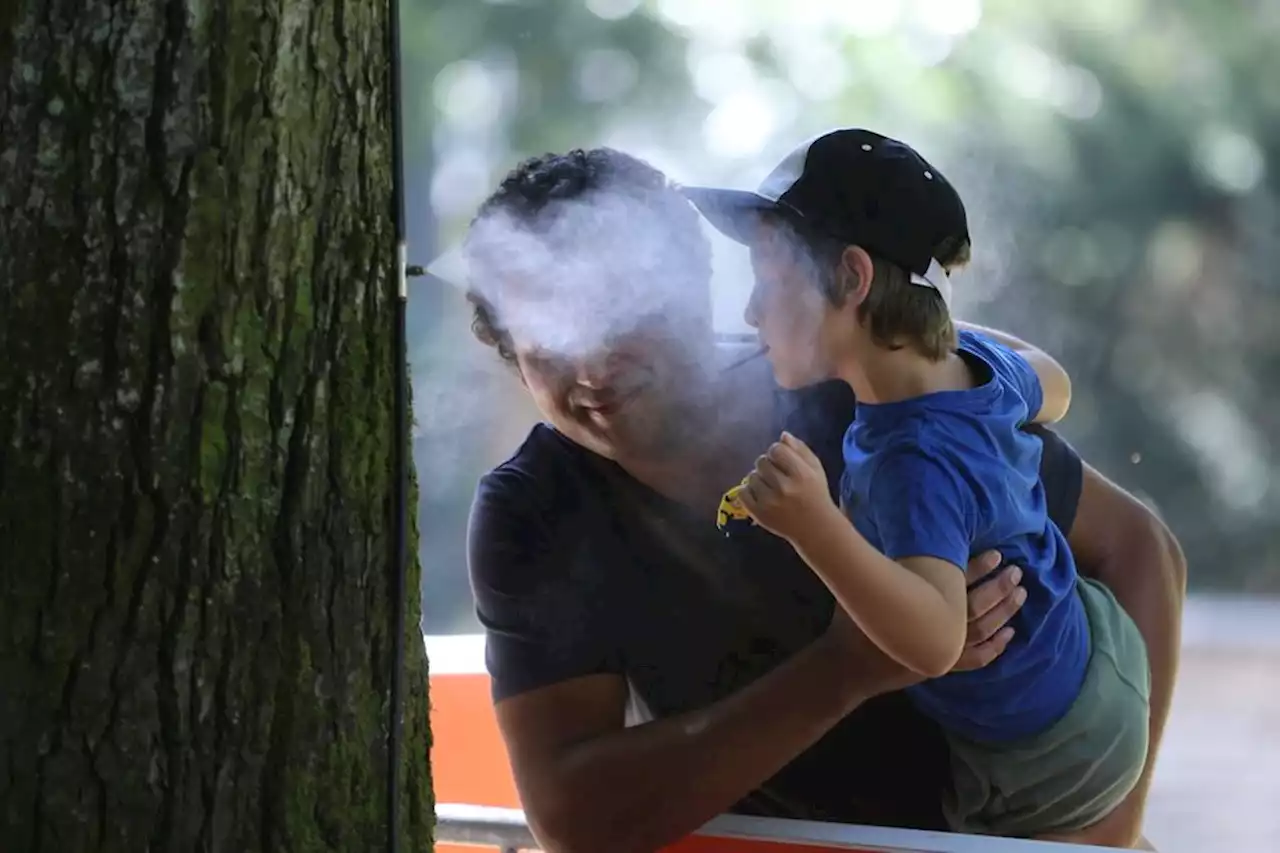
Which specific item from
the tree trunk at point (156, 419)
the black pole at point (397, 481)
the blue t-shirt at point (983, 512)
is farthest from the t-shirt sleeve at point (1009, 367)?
the tree trunk at point (156, 419)

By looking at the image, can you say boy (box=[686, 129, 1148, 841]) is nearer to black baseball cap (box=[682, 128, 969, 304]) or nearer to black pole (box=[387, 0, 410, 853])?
black baseball cap (box=[682, 128, 969, 304])

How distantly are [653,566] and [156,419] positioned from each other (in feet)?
2.69

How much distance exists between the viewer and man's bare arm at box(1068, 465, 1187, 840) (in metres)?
1.71

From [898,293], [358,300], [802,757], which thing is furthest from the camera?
[802,757]

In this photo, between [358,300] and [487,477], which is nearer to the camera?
[358,300]

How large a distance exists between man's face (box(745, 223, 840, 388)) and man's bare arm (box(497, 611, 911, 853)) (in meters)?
0.34

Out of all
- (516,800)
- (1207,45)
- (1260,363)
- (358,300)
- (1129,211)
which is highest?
(1207,45)

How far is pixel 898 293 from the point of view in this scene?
1.64 metres

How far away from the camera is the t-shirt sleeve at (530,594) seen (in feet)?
5.89

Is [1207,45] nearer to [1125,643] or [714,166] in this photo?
[714,166]

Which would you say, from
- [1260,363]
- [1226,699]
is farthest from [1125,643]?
[1260,363]

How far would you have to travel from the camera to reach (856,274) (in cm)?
164

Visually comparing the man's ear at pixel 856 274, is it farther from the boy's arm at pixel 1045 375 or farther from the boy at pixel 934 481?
the boy's arm at pixel 1045 375

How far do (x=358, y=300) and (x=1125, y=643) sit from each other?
1058 millimetres
